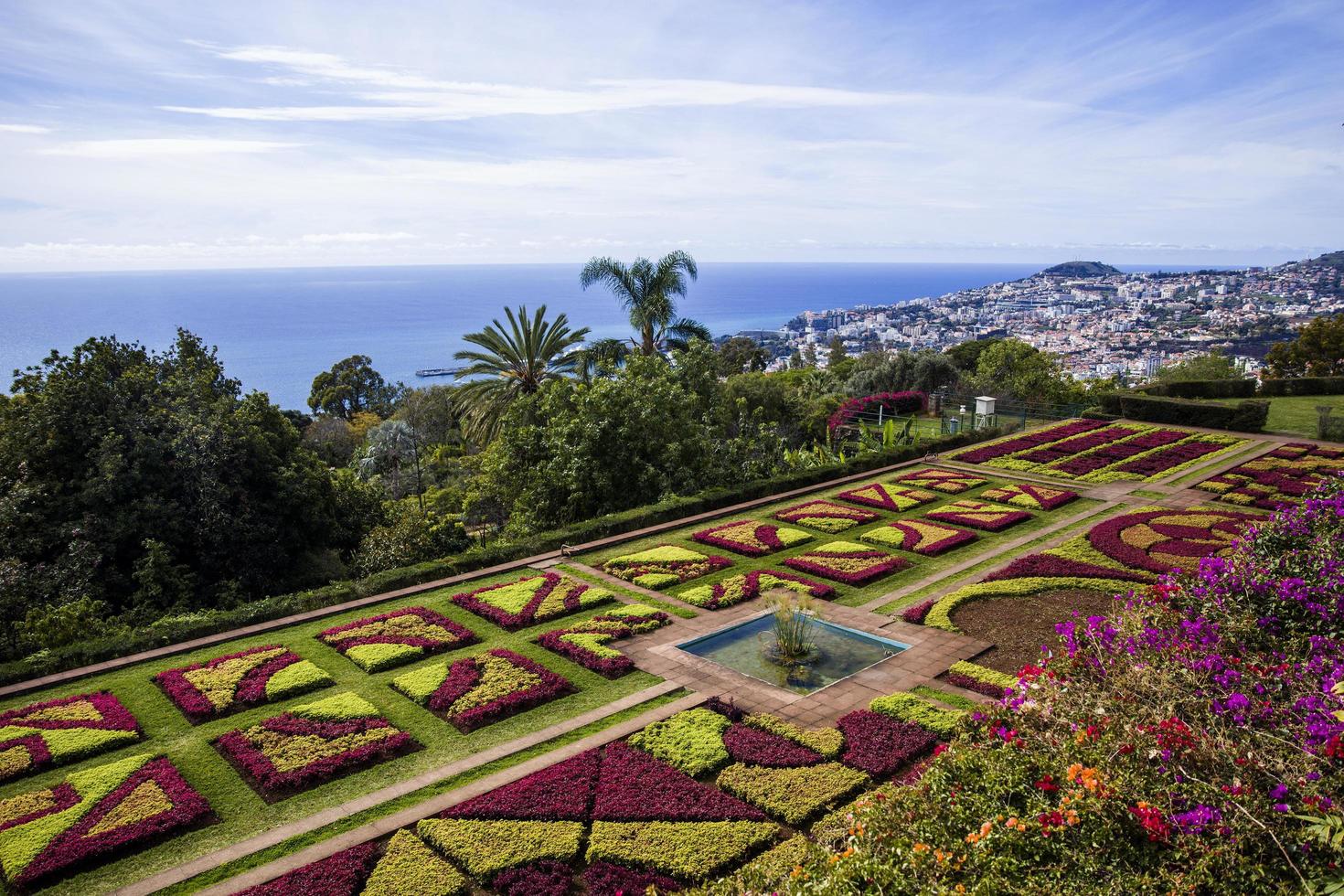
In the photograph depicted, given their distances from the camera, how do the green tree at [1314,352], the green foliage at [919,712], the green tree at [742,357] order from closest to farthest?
the green foliage at [919,712]
the green tree at [1314,352]
the green tree at [742,357]

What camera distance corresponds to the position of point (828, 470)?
25438mm

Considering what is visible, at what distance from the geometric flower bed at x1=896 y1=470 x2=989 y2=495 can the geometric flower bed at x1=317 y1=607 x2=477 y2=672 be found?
15.0 meters

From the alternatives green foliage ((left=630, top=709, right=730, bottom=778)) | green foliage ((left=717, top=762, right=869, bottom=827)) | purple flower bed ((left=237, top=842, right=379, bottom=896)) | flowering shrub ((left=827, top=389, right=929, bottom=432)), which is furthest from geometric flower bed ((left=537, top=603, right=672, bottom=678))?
flowering shrub ((left=827, top=389, right=929, bottom=432))

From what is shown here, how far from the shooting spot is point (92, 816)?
9438 mm

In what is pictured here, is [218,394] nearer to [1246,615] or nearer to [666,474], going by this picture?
[666,474]

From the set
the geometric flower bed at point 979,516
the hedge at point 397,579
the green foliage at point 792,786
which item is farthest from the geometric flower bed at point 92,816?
the geometric flower bed at point 979,516

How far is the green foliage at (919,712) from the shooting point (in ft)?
35.4

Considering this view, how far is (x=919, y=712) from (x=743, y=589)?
218 inches

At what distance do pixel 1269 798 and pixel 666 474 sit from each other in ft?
61.0

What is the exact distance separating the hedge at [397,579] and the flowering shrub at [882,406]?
525 inches

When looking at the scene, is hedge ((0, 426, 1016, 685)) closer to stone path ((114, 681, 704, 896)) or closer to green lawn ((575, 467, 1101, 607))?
green lawn ((575, 467, 1101, 607))

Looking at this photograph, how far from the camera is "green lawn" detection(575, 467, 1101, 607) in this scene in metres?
16.8

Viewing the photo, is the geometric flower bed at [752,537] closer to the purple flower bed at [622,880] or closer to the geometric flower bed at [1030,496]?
the geometric flower bed at [1030,496]

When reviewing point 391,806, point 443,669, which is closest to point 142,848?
point 391,806
